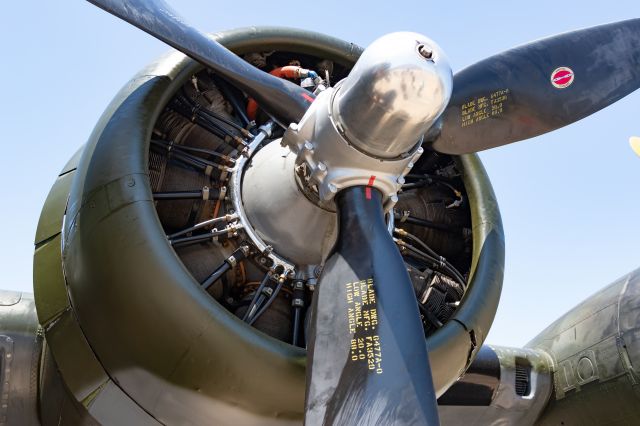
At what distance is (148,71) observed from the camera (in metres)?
5.40

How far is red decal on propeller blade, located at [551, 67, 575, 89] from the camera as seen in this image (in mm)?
5461

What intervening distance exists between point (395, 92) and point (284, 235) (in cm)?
153

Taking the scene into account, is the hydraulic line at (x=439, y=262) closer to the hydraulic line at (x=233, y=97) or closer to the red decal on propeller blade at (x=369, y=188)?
the red decal on propeller blade at (x=369, y=188)

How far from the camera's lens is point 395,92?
170 inches

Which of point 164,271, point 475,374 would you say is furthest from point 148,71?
point 475,374

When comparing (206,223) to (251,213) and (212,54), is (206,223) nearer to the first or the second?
(251,213)

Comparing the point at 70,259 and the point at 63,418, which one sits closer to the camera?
the point at 70,259

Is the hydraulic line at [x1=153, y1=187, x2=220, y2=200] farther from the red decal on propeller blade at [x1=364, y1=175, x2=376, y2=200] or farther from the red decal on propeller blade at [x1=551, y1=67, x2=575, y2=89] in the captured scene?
the red decal on propeller blade at [x1=551, y1=67, x2=575, y2=89]

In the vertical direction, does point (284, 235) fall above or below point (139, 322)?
above

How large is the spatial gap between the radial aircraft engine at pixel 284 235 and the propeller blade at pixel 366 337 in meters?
0.01

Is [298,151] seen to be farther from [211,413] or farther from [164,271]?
[211,413]

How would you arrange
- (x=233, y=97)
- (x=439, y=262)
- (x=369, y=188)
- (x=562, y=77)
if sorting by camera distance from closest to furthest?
(x=369, y=188)
(x=562, y=77)
(x=233, y=97)
(x=439, y=262)

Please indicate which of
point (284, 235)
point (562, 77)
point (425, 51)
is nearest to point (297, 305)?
point (284, 235)

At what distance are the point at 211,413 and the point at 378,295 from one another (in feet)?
4.20
